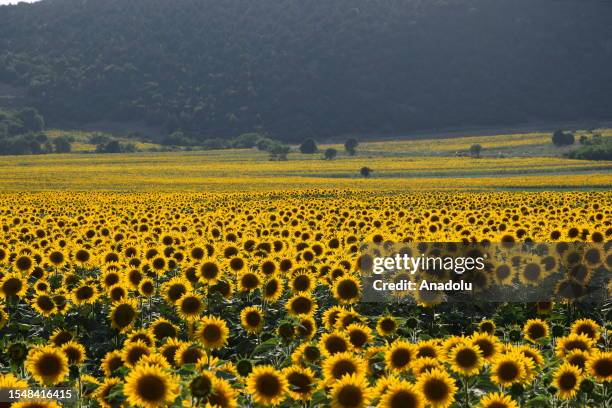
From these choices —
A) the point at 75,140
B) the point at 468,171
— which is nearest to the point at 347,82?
the point at 75,140

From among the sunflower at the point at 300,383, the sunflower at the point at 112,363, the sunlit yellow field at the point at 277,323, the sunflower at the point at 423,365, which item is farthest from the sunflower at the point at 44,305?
the sunflower at the point at 423,365

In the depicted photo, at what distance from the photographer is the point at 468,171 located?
2943 inches

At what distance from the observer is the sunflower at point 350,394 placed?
5.41 m

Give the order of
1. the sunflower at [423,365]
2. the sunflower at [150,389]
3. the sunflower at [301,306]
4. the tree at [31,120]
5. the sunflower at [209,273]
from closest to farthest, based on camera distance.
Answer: the sunflower at [150,389] < the sunflower at [423,365] < the sunflower at [301,306] < the sunflower at [209,273] < the tree at [31,120]

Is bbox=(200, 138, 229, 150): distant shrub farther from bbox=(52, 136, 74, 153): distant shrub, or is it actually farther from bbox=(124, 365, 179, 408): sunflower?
bbox=(124, 365, 179, 408): sunflower

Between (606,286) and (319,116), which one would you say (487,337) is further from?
(319,116)

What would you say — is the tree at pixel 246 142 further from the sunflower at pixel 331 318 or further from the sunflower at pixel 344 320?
the sunflower at pixel 344 320

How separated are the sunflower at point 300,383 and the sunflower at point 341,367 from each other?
0.42ft

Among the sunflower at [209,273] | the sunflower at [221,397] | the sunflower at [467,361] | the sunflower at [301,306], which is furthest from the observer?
the sunflower at [209,273]

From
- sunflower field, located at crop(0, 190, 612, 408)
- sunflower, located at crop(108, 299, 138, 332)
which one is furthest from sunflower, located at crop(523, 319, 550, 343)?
sunflower, located at crop(108, 299, 138, 332)

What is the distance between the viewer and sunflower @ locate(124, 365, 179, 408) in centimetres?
530

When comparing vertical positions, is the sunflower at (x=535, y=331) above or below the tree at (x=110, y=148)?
above

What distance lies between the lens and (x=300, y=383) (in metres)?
6.02

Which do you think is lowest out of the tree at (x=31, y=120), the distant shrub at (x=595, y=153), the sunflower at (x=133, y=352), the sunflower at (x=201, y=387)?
the distant shrub at (x=595, y=153)
